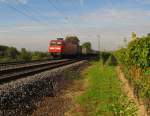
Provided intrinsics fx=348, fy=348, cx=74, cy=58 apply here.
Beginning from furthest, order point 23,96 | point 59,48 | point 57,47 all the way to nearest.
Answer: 1. point 57,47
2. point 59,48
3. point 23,96

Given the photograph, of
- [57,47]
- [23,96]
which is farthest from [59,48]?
[23,96]

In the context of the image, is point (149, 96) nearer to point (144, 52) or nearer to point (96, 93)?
point (144, 52)

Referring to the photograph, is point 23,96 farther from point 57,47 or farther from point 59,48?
point 57,47

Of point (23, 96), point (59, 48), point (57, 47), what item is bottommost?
point (23, 96)

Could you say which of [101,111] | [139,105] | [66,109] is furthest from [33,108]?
[139,105]

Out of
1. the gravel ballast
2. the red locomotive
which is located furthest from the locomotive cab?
the gravel ballast

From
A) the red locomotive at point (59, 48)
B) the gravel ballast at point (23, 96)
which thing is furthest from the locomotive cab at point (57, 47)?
the gravel ballast at point (23, 96)

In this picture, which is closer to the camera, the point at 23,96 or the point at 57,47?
the point at 23,96

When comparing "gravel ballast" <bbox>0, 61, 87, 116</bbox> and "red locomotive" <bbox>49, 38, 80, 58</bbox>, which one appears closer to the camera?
"gravel ballast" <bbox>0, 61, 87, 116</bbox>

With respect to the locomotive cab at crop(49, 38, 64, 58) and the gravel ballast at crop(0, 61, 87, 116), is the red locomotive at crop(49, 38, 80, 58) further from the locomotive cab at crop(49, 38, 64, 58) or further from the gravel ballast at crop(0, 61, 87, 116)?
the gravel ballast at crop(0, 61, 87, 116)

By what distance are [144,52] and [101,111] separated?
267cm

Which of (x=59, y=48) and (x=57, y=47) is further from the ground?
(x=57, y=47)

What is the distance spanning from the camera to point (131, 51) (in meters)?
15.9

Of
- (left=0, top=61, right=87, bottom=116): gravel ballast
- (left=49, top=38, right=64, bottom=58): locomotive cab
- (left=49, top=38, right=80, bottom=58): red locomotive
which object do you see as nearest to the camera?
(left=0, top=61, right=87, bottom=116): gravel ballast
